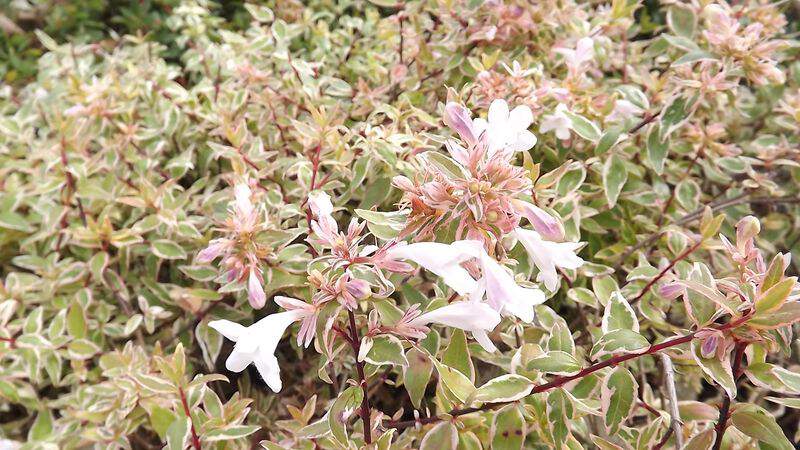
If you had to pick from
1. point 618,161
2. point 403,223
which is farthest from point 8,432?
point 618,161

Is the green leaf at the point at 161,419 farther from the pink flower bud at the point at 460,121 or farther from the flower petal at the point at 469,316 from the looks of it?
the pink flower bud at the point at 460,121

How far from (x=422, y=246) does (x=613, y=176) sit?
2.20 feet

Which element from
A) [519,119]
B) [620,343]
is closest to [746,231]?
[620,343]

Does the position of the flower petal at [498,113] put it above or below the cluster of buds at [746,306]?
above

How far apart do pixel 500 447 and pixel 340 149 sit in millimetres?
592

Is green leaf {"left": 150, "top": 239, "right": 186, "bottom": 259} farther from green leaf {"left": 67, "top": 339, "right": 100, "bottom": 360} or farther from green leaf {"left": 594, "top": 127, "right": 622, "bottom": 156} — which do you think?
green leaf {"left": 594, "top": 127, "right": 622, "bottom": 156}

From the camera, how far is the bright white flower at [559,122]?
1038mm

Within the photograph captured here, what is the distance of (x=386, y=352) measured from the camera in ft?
2.34

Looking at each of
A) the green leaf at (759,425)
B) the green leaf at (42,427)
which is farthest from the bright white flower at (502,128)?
the green leaf at (42,427)

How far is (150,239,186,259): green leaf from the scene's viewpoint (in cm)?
121

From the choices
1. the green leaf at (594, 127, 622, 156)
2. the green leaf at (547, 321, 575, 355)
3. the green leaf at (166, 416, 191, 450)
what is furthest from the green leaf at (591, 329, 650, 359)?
the green leaf at (166, 416, 191, 450)

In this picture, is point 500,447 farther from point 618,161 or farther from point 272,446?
point 618,161

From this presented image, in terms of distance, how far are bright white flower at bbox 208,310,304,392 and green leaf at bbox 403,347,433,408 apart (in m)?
0.17

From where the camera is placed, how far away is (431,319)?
26.3 inches
